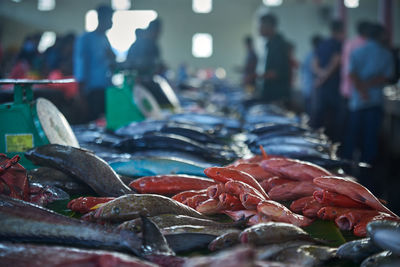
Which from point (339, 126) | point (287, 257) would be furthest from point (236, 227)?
point (339, 126)

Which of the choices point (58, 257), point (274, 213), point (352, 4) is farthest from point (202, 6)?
point (58, 257)

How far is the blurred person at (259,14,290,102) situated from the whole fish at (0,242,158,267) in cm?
665

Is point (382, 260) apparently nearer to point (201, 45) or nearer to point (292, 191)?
point (292, 191)

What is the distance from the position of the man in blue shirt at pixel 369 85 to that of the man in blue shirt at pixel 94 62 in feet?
12.5

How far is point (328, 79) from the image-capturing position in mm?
9359

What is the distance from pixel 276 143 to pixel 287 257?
1919 mm

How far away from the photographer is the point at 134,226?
167 centimetres

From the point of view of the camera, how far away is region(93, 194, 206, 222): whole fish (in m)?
1.80

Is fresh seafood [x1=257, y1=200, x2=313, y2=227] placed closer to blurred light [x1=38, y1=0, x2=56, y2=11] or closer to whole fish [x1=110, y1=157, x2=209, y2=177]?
whole fish [x1=110, y1=157, x2=209, y2=177]

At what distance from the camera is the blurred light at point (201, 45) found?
31953mm

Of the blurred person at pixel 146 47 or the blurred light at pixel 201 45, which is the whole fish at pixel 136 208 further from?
the blurred light at pixel 201 45

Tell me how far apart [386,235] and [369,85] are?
246 inches

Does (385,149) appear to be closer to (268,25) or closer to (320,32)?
(268,25)

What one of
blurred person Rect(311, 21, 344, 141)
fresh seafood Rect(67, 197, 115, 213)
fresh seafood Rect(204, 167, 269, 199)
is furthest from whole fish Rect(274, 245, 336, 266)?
blurred person Rect(311, 21, 344, 141)
